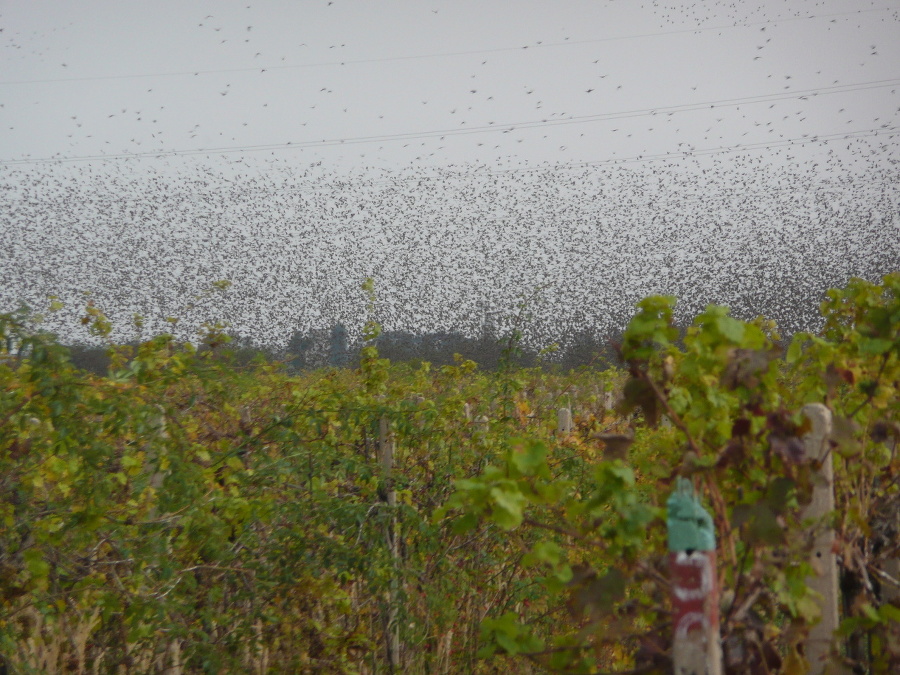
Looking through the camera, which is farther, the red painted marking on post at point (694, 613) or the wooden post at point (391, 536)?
the wooden post at point (391, 536)

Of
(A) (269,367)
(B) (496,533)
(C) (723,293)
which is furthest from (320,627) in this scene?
(C) (723,293)

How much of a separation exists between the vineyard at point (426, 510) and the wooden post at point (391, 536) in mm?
18

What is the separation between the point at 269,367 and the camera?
4.39 meters

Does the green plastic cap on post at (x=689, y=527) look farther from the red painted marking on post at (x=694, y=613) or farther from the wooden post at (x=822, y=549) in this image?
the wooden post at (x=822, y=549)

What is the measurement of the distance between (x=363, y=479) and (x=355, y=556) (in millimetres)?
534

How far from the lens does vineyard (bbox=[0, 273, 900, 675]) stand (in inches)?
65.9

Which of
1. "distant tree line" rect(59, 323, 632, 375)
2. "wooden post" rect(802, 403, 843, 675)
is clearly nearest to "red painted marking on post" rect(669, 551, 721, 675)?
"wooden post" rect(802, 403, 843, 675)

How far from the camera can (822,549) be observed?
1.83 metres

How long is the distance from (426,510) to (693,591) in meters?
2.79

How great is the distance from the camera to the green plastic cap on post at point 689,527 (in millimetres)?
1391

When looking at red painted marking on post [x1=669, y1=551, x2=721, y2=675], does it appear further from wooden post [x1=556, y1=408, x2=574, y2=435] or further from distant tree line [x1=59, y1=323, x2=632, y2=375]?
distant tree line [x1=59, y1=323, x2=632, y2=375]

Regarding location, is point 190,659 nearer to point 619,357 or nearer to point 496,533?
point 496,533

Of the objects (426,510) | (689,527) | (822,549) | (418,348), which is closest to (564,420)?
(426,510)

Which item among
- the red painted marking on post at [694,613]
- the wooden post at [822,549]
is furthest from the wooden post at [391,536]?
the red painted marking on post at [694,613]
